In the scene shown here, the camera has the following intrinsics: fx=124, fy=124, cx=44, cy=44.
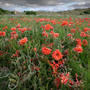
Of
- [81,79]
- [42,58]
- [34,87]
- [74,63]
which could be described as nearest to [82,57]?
[74,63]

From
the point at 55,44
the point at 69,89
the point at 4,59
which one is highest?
the point at 55,44

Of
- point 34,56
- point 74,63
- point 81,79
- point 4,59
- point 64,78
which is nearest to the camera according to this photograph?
point 64,78

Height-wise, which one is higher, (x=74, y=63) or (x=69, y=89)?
(x=74, y=63)

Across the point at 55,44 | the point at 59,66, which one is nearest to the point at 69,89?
the point at 59,66

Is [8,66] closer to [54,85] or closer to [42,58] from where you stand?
[42,58]

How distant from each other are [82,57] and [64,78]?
0.66 m

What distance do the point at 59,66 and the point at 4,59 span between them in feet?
2.85

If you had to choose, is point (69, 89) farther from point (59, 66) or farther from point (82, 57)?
point (82, 57)

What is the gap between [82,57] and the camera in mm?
1886

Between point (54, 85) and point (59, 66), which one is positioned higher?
point (59, 66)

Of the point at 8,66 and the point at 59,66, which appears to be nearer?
Answer: the point at 59,66

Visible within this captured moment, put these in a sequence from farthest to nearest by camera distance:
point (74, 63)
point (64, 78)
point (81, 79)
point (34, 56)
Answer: point (34, 56) → point (74, 63) → point (81, 79) → point (64, 78)

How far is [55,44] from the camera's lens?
79.6 inches

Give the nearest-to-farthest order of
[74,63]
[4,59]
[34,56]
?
[74,63] → [34,56] → [4,59]
